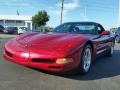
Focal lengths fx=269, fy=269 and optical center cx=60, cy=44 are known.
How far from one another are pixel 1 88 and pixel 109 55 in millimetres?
5402

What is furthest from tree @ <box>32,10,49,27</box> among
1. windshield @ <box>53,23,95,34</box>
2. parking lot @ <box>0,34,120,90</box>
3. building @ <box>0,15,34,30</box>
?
parking lot @ <box>0,34,120,90</box>

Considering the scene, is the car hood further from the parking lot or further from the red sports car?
the parking lot

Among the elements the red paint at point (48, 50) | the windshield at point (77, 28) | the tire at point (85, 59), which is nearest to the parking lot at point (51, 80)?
the tire at point (85, 59)

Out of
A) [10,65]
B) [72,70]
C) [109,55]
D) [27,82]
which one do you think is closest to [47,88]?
[27,82]

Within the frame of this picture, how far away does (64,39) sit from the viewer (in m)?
5.88

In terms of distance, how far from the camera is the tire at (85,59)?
5.78 metres

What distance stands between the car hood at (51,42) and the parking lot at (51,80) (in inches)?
23.4

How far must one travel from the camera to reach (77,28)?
24.8 feet

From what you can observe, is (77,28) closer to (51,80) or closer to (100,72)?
(100,72)

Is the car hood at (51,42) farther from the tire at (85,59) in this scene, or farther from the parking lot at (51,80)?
the parking lot at (51,80)

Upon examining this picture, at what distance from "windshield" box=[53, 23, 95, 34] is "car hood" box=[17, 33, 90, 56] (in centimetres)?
122

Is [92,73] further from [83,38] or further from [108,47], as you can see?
[108,47]

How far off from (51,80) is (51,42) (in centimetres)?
87

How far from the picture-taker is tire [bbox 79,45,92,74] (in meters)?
5.78
